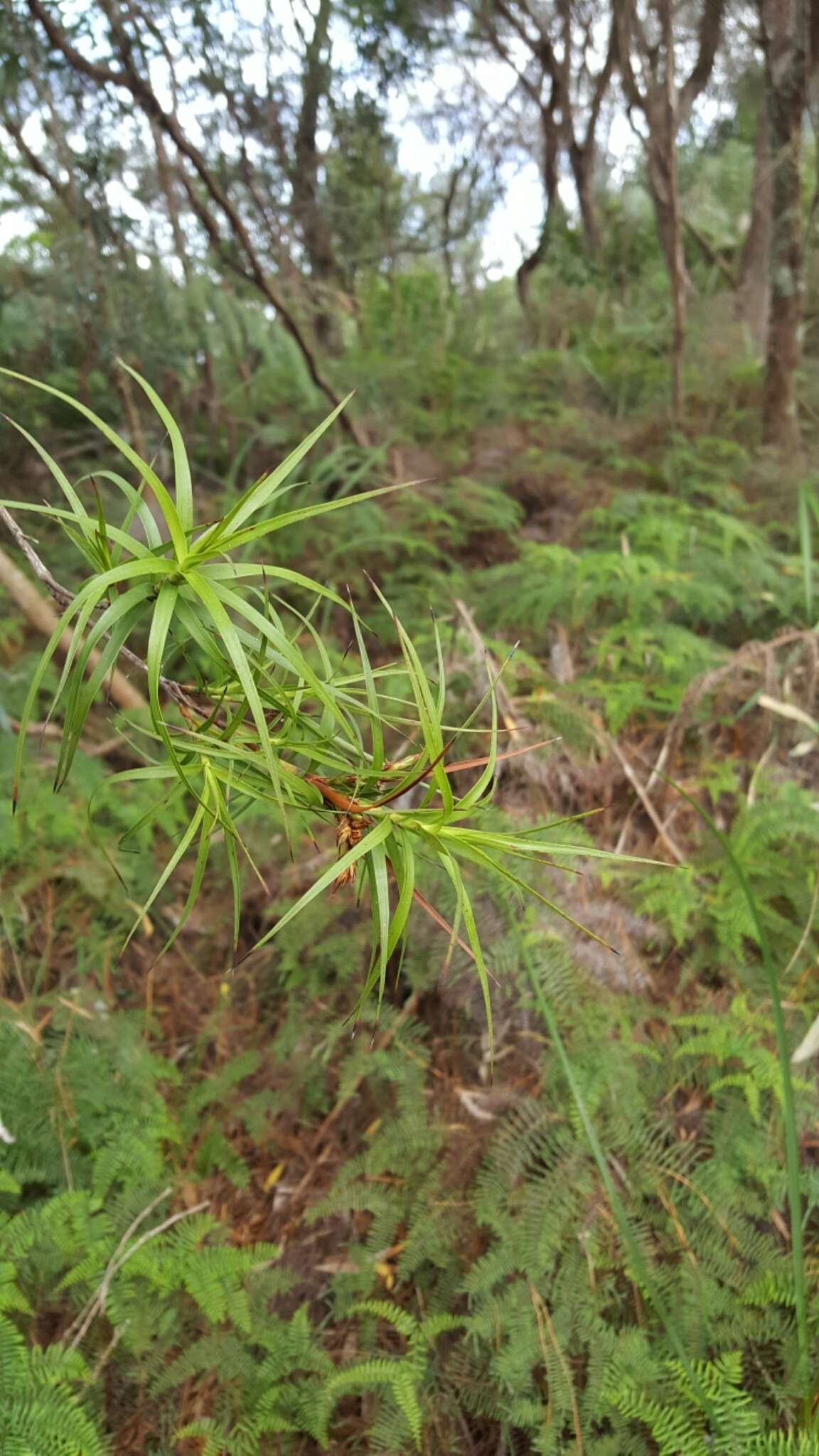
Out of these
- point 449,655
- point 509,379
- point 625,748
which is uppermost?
point 509,379

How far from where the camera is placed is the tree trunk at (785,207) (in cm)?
392

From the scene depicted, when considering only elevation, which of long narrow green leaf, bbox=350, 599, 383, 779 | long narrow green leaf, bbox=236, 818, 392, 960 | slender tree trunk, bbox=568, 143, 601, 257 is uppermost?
A: slender tree trunk, bbox=568, 143, 601, 257

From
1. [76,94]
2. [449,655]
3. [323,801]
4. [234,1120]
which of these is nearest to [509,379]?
[76,94]

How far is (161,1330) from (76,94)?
16.1 feet

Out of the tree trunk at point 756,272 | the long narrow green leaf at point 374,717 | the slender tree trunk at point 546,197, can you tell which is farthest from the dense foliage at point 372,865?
the slender tree trunk at point 546,197


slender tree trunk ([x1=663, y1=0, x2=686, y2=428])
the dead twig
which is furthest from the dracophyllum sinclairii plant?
slender tree trunk ([x1=663, y1=0, x2=686, y2=428])

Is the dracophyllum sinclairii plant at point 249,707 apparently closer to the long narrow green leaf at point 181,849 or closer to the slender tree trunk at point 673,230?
the long narrow green leaf at point 181,849

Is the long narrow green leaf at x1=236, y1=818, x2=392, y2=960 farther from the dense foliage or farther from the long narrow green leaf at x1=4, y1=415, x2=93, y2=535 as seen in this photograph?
the long narrow green leaf at x1=4, y1=415, x2=93, y2=535

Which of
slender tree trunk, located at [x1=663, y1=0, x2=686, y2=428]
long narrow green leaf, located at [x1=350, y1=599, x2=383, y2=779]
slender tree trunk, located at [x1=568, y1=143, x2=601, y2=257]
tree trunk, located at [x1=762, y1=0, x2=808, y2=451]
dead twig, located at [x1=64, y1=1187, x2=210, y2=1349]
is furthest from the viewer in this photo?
slender tree trunk, located at [x1=568, y1=143, x2=601, y2=257]

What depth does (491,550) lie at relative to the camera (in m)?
3.99

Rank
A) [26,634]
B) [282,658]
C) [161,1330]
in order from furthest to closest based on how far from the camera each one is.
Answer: [26,634] < [161,1330] < [282,658]

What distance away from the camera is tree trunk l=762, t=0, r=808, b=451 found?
3.92 meters

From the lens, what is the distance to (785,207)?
13.7ft

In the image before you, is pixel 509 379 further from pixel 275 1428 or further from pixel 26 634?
pixel 275 1428
